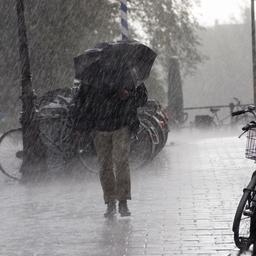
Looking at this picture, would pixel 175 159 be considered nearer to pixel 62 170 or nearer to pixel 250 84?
pixel 62 170

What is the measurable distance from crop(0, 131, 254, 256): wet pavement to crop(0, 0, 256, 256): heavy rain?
0.05 feet

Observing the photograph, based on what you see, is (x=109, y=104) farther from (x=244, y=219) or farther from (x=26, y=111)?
(x=26, y=111)

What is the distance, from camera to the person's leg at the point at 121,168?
25.4 feet

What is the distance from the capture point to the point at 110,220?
25.0ft

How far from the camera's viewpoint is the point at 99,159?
7832mm

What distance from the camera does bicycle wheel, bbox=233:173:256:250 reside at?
5.88 m

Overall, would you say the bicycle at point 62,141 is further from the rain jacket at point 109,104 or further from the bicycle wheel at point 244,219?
the bicycle wheel at point 244,219

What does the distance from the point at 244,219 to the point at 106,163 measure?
213 centimetres

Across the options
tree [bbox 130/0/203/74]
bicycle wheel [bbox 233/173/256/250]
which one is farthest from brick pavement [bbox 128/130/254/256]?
tree [bbox 130/0/203/74]

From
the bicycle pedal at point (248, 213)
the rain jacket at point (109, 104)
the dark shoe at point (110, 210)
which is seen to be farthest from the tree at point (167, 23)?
the bicycle pedal at point (248, 213)

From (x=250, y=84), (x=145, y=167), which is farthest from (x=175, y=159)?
(x=250, y=84)

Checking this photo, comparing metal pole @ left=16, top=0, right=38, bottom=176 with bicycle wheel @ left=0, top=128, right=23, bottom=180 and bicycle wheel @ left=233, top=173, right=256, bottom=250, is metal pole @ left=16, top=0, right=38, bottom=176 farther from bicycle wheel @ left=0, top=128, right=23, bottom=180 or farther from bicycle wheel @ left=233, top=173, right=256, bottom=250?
bicycle wheel @ left=233, top=173, right=256, bottom=250

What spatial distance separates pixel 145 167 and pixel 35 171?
72.8 inches

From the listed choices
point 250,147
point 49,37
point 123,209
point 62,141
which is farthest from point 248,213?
point 49,37
